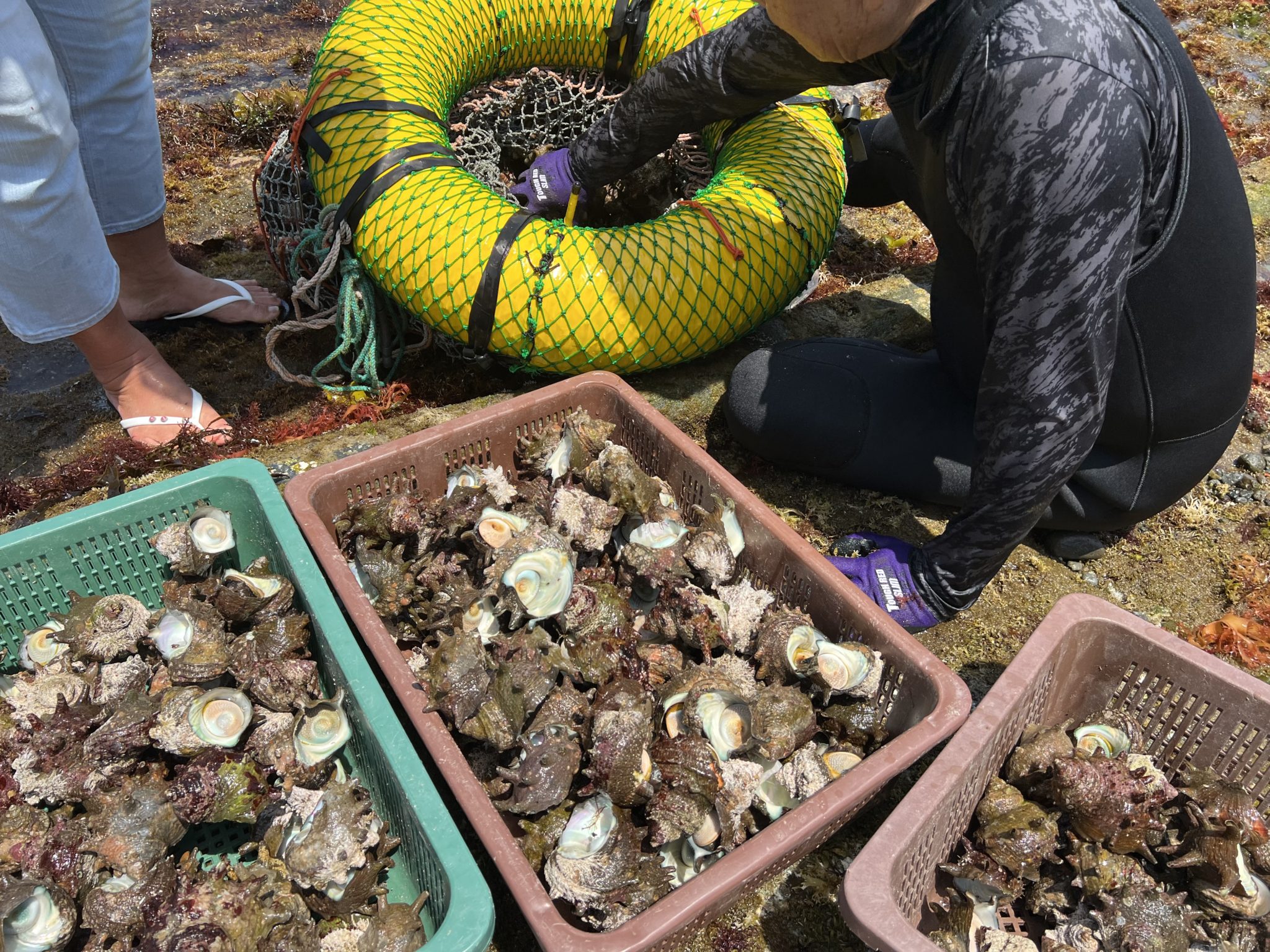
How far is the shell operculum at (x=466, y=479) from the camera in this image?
1919 millimetres

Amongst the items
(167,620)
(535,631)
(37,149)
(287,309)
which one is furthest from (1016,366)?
(287,309)

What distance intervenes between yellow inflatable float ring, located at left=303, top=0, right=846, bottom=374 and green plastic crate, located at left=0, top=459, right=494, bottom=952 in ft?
2.79

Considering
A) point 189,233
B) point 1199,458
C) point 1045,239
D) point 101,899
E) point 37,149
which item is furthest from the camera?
point 189,233

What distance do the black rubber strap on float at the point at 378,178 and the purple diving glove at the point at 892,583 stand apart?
167 cm

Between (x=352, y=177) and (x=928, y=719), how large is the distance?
2180 mm

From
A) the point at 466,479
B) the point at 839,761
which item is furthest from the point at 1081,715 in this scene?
the point at 466,479

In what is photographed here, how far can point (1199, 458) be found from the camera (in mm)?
2070

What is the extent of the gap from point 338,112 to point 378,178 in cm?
33

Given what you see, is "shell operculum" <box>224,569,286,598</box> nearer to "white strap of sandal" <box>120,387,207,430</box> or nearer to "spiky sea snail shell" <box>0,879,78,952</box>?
"spiky sea snail shell" <box>0,879,78,952</box>

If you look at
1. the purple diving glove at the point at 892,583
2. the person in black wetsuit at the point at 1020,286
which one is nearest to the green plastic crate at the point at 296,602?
the purple diving glove at the point at 892,583

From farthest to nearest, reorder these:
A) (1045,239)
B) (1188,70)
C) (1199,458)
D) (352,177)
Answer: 1. (352,177)
2. (1199,458)
3. (1188,70)
4. (1045,239)

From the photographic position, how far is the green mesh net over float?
235 cm

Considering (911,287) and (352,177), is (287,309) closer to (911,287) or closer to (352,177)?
(352,177)

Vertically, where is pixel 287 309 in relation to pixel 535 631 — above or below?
below
